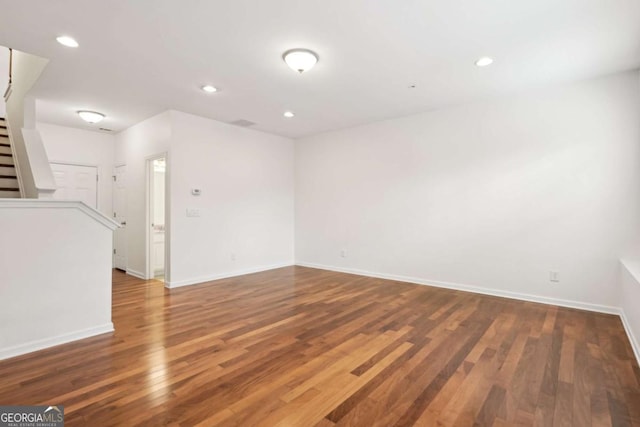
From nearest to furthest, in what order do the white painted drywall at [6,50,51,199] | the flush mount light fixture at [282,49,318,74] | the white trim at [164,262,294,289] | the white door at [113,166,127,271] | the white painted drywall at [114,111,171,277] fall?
the flush mount light fixture at [282,49,318,74] → the white painted drywall at [6,50,51,199] → the white trim at [164,262,294,289] → the white painted drywall at [114,111,171,277] → the white door at [113,166,127,271]

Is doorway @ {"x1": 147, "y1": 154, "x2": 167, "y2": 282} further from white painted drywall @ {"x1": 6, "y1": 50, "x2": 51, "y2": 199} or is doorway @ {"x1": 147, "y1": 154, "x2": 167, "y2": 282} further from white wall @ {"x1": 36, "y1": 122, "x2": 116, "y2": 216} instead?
white painted drywall @ {"x1": 6, "y1": 50, "x2": 51, "y2": 199}

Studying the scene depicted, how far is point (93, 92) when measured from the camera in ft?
13.5

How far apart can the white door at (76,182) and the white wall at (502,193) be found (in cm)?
484

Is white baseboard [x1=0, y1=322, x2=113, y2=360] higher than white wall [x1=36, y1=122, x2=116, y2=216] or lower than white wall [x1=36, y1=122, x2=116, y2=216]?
lower

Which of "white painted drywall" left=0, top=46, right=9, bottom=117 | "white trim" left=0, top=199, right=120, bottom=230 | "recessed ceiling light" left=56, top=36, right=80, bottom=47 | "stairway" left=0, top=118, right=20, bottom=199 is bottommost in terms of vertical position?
"white trim" left=0, top=199, right=120, bottom=230

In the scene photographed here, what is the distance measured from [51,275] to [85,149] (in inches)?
Answer: 175

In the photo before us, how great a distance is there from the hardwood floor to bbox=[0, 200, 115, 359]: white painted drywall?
0.65 feet

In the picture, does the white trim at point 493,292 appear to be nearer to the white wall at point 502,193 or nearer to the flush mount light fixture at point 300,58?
the white wall at point 502,193

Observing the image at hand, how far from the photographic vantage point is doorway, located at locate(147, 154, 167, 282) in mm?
5348

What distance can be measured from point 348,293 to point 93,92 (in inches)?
177

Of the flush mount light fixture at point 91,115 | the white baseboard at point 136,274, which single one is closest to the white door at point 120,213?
the white baseboard at point 136,274

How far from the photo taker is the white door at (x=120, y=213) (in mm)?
6020

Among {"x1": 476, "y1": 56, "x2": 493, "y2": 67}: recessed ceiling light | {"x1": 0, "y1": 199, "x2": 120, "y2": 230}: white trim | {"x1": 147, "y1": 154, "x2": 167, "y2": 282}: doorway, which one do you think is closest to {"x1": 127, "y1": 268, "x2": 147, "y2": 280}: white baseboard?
{"x1": 147, "y1": 154, "x2": 167, "y2": 282}: doorway

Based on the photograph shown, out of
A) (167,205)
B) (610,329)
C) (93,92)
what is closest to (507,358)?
(610,329)
